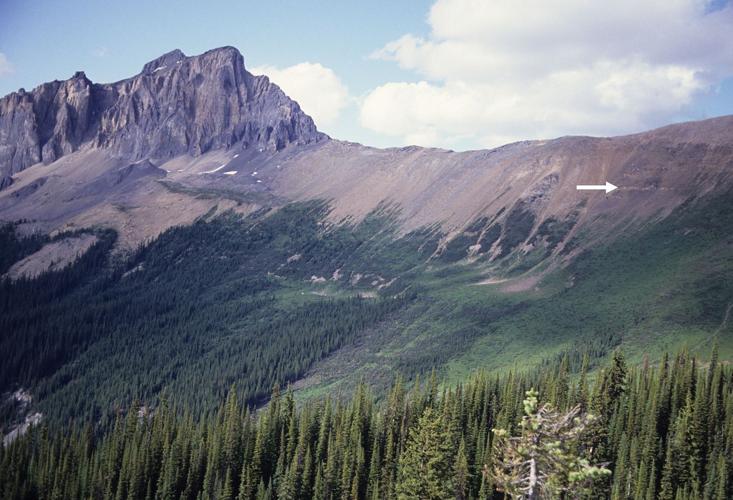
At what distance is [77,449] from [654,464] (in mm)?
109367

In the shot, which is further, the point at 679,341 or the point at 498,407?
the point at 679,341

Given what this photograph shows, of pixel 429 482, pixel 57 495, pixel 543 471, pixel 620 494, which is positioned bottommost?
pixel 57 495

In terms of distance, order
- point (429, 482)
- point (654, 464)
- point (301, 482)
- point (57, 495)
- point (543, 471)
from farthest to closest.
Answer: point (57, 495) < point (301, 482) < point (654, 464) < point (429, 482) < point (543, 471)

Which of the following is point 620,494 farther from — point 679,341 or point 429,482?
point 679,341

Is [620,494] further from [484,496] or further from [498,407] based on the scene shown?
[498,407]

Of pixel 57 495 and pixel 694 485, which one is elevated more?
pixel 694 485

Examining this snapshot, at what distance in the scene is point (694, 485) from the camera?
318ft

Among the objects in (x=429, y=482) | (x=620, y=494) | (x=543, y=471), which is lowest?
(x=620, y=494)

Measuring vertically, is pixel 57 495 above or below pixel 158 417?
below

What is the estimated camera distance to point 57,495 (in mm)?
126438

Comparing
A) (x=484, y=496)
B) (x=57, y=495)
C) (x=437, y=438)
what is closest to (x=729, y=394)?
(x=484, y=496)

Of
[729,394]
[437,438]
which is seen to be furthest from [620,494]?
[437,438]

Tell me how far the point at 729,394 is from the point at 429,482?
7021 cm

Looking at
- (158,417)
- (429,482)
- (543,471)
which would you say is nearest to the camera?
(543,471)
